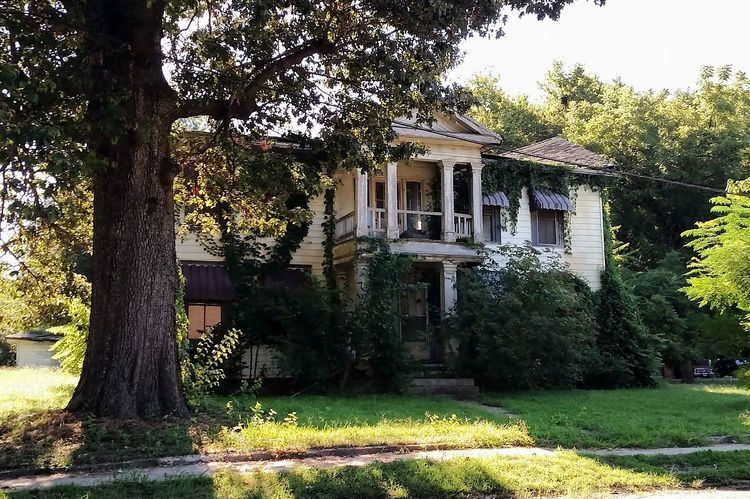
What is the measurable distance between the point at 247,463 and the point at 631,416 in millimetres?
8196

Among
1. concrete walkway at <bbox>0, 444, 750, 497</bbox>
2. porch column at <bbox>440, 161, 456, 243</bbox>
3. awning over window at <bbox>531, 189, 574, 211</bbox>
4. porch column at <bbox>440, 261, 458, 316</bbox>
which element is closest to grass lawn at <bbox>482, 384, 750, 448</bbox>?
concrete walkway at <bbox>0, 444, 750, 497</bbox>

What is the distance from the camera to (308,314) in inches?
680

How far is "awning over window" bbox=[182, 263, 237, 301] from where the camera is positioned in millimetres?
19250

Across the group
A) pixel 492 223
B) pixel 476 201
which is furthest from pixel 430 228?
pixel 492 223

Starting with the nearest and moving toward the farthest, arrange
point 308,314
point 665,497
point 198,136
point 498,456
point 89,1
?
point 665,497 < point 498,456 < point 89,1 < point 198,136 < point 308,314

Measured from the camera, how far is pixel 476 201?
21344mm

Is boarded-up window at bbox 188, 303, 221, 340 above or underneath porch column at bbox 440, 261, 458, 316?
underneath

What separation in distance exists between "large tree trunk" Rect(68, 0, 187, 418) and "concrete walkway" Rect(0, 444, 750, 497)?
2437 millimetres

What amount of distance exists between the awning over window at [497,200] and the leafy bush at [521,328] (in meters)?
3.48

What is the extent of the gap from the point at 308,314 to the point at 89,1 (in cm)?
924

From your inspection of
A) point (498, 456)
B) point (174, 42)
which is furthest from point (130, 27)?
point (498, 456)

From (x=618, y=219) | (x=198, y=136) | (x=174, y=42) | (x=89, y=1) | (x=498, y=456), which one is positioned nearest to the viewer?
(x=498, y=456)

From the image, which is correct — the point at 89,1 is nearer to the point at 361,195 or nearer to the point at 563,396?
the point at 361,195

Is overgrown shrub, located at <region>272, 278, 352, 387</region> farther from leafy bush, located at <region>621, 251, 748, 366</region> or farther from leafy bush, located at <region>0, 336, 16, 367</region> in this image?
leafy bush, located at <region>0, 336, 16, 367</region>
